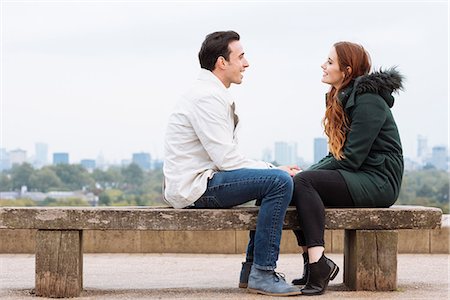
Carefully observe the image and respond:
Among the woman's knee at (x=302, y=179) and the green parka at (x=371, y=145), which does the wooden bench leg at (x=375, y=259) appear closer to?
the green parka at (x=371, y=145)

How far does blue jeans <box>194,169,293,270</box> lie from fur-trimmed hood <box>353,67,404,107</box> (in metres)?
0.75

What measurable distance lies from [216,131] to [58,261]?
4.15ft

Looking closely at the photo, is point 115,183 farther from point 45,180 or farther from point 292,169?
point 292,169

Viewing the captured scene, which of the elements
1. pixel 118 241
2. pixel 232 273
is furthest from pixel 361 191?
pixel 118 241

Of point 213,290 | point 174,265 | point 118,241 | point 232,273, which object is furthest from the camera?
point 118,241

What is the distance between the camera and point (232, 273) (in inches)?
320

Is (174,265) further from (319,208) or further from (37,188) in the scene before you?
(37,188)

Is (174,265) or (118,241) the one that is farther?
(118,241)

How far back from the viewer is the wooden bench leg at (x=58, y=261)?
6.60m

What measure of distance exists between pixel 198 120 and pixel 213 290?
1141 millimetres

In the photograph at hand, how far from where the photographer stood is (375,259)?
21.9 feet

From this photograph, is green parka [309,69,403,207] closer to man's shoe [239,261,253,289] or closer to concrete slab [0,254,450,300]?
concrete slab [0,254,450,300]

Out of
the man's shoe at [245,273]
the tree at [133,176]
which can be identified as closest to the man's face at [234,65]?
the man's shoe at [245,273]

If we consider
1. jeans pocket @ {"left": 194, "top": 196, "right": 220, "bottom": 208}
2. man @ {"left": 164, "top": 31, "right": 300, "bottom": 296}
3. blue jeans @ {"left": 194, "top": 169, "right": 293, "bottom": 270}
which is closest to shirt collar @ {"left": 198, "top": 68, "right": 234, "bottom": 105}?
man @ {"left": 164, "top": 31, "right": 300, "bottom": 296}
